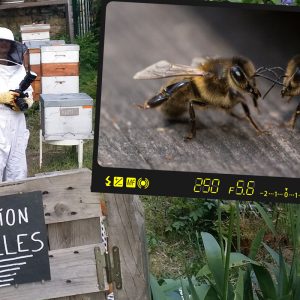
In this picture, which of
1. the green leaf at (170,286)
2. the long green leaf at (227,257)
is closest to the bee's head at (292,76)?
the long green leaf at (227,257)

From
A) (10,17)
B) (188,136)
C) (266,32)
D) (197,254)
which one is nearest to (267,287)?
(188,136)

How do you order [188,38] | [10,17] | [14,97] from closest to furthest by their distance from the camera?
[188,38] < [14,97] < [10,17]

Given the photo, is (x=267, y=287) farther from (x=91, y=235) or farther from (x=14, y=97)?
(x=14, y=97)

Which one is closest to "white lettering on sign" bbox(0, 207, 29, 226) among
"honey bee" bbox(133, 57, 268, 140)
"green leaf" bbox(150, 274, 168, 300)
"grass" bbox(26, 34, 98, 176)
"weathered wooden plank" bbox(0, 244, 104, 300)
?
"weathered wooden plank" bbox(0, 244, 104, 300)

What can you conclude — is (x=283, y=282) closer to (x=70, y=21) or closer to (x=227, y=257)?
(x=227, y=257)

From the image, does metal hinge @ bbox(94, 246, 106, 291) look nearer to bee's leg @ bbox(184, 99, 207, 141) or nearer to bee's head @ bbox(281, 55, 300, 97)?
bee's leg @ bbox(184, 99, 207, 141)

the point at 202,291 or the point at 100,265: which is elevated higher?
the point at 100,265

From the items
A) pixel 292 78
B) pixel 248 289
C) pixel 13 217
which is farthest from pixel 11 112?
pixel 292 78
